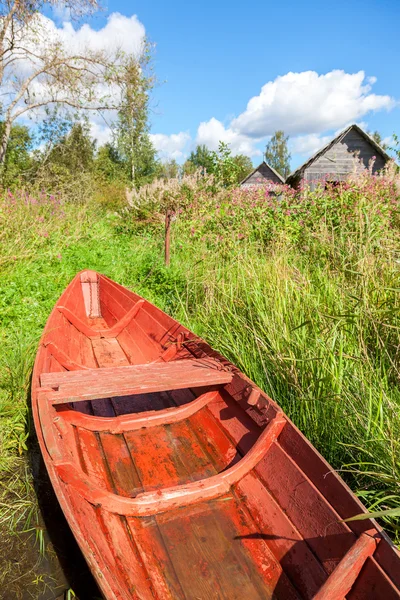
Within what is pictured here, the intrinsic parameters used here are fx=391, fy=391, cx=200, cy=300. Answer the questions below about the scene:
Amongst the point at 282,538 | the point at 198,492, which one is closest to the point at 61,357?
the point at 198,492

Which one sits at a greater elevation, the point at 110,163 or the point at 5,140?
the point at 110,163

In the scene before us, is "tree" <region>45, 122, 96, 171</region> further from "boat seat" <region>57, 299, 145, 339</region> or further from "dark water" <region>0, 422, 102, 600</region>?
"dark water" <region>0, 422, 102, 600</region>

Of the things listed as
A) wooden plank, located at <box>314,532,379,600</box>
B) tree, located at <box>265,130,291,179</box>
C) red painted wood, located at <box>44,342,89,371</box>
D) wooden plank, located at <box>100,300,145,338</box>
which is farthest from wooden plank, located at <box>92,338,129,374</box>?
tree, located at <box>265,130,291,179</box>

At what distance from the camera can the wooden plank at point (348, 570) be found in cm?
152

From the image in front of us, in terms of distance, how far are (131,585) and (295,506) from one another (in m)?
0.86

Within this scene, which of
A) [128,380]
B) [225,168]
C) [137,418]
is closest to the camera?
[128,380]

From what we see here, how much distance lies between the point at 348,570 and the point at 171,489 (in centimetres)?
102

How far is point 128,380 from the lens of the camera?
265cm

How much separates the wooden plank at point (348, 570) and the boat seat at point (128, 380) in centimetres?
130

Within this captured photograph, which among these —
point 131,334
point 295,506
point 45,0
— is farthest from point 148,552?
point 45,0

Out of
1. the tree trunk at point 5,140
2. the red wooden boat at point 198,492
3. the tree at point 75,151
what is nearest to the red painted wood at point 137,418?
the red wooden boat at point 198,492

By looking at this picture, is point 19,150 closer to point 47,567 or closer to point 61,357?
point 61,357

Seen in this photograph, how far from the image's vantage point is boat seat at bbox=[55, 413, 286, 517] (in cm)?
197

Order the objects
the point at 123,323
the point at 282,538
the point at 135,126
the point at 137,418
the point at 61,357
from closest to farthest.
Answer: the point at 282,538, the point at 137,418, the point at 61,357, the point at 123,323, the point at 135,126
